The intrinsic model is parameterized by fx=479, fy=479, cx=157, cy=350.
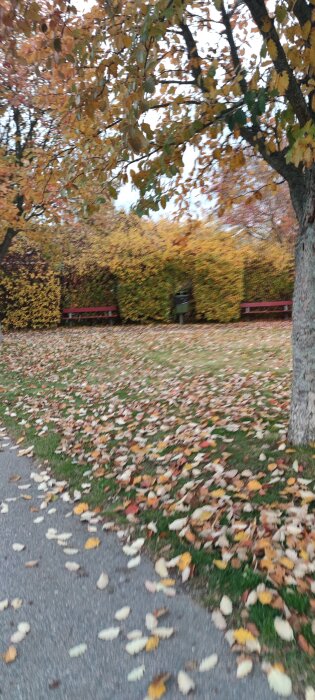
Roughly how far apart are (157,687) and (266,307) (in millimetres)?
15861

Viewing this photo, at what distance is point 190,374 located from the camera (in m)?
7.93

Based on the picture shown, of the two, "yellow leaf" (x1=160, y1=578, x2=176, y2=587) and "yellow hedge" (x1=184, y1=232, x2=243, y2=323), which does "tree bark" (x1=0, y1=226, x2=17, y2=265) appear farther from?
"yellow leaf" (x1=160, y1=578, x2=176, y2=587)

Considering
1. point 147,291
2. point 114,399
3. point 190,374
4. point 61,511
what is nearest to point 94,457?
point 61,511

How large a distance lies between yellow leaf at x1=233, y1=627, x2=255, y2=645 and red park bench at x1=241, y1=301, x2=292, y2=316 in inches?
591

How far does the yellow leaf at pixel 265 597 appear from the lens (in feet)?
8.37

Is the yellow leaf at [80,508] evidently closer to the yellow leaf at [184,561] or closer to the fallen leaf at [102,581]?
the fallen leaf at [102,581]

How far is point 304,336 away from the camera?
4121mm

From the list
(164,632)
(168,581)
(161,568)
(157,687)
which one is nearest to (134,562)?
(161,568)

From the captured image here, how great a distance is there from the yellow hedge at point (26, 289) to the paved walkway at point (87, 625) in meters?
13.9

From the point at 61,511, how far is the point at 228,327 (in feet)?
39.2

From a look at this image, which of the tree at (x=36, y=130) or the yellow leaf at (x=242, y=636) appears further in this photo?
the tree at (x=36, y=130)

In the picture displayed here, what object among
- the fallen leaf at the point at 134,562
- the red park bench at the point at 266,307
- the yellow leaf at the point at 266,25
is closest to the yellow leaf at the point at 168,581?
the fallen leaf at the point at 134,562

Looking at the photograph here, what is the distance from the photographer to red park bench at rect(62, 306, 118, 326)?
57.1 feet

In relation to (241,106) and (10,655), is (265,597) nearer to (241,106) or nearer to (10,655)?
(10,655)
